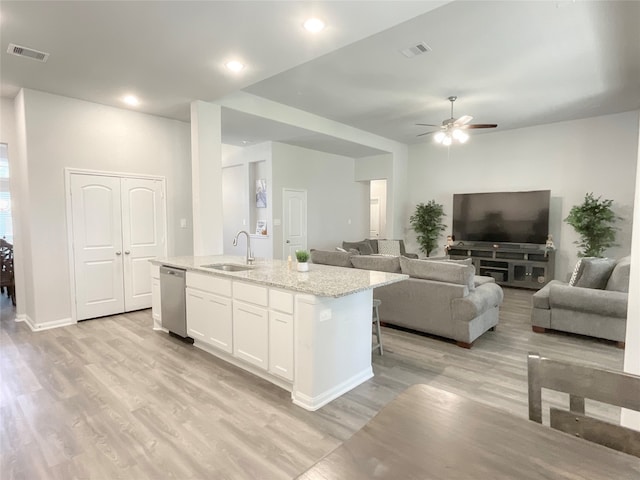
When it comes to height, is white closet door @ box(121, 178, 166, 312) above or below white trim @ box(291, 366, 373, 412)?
above

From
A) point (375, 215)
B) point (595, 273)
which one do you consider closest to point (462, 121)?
point (595, 273)

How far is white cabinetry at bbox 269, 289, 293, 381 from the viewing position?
8.66 feet

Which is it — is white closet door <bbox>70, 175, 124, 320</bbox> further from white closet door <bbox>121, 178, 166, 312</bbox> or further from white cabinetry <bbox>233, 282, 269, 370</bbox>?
white cabinetry <bbox>233, 282, 269, 370</bbox>

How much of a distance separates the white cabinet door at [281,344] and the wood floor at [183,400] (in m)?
0.20

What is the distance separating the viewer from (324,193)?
8.38 meters

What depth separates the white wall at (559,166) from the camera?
19.9 ft

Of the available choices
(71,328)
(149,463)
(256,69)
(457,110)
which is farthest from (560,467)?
(457,110)

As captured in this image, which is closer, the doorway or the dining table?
the dining table

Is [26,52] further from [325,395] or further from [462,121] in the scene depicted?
[462,121]

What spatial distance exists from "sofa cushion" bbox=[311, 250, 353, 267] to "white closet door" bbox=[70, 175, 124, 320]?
9.28 feet

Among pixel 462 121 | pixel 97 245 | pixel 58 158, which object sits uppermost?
pixel 462 121

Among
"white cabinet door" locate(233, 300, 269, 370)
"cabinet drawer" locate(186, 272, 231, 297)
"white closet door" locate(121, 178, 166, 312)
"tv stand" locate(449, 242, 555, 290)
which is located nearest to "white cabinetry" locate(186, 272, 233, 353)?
"cabinet drawer" locate(186, 272, 231, 297)

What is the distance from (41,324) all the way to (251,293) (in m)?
3.24

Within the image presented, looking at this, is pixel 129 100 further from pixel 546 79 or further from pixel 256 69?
pixel 546 79
